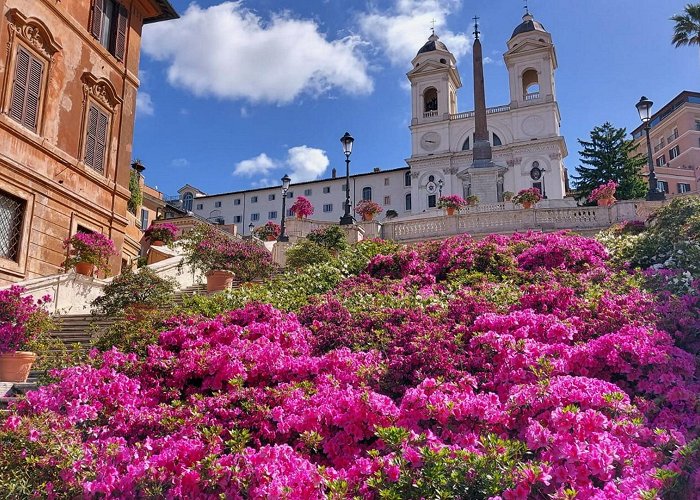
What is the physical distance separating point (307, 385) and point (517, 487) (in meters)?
2.89

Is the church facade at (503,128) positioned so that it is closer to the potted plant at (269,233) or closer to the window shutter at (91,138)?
the potted plant at (269,233)

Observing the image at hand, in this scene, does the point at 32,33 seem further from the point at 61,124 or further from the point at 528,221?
the point at 528,221

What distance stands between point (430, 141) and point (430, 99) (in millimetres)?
7601

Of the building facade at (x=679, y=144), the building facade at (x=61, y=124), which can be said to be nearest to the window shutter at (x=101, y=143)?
the building facade at (x=61, y=124)

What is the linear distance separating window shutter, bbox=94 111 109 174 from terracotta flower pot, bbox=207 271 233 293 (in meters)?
6.94

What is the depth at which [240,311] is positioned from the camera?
9.10m

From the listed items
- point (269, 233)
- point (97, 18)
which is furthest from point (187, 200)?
point (97, 18)

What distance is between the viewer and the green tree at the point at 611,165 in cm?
4989

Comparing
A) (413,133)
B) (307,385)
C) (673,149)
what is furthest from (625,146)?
(307,385)

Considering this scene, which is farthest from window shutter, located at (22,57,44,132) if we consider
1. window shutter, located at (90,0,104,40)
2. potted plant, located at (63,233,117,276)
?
potted plant, located at (63,233,117,276)

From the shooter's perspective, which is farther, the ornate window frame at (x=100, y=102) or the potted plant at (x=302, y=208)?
A: the potted plant at (x=302, y=208)

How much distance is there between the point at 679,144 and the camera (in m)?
79.1

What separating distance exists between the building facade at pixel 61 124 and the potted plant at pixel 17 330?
560 cm

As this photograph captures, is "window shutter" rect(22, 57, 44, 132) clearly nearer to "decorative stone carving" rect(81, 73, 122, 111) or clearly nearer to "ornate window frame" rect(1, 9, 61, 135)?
"ornate window frame" rect(1, 9, 61, 135)
